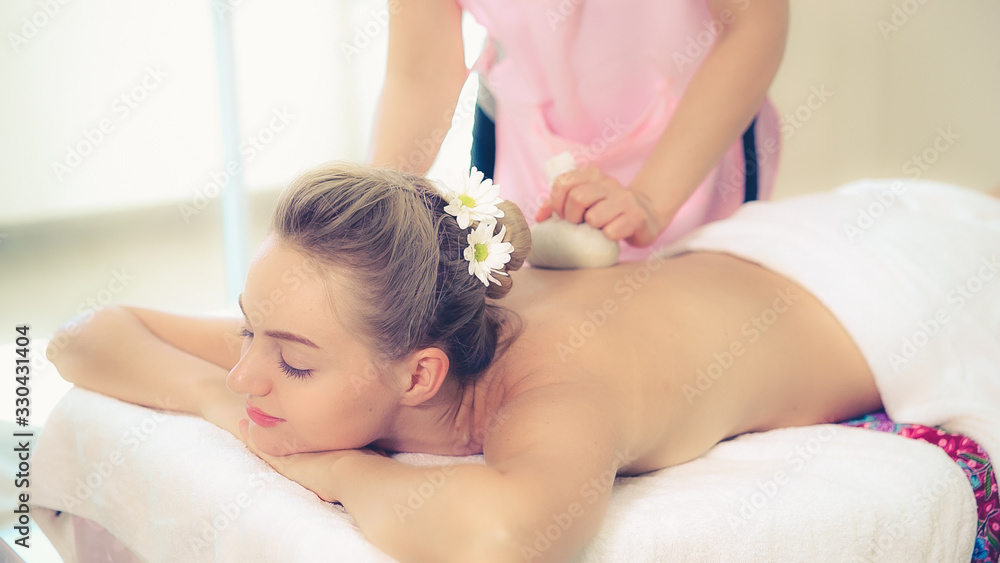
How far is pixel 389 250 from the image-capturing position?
3.25ft

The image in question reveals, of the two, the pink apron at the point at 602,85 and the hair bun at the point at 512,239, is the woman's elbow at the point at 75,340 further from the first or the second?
the pink apron at the point at 602,85

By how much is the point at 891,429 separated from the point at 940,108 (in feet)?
5.26

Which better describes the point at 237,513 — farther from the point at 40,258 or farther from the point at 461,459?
the point at 40,258

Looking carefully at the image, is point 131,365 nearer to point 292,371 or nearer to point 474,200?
point 292,371

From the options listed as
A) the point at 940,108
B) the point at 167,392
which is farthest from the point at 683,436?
the point at 940,108

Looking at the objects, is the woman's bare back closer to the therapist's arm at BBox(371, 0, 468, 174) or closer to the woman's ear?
the woman's ear

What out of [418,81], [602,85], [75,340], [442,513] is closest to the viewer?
[442,513]

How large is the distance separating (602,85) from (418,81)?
386 millimetres

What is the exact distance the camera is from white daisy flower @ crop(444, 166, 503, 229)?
3.44 feet

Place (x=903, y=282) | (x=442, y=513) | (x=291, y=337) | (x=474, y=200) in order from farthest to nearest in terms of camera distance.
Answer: (x=903, y=282), (x=474, y=200), (x=291, y=337), (x=442, y=513)

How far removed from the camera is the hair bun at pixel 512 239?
3.67ft

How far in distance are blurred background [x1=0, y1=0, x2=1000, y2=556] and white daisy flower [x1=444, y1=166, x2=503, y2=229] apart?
2.92 feet

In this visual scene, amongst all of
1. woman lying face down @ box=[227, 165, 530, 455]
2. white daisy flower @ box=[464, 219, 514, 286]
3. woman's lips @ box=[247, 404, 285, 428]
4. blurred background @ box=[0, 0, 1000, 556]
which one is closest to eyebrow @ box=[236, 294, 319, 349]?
woman lying face down @ box=[227, 165, 530, 455]

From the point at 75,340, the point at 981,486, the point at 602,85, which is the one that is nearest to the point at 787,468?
the point at 981,486
